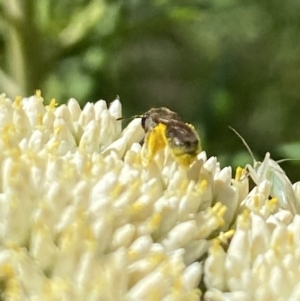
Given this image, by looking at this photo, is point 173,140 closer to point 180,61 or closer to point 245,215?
point 245,215

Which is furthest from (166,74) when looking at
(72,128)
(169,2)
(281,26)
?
(72,128)

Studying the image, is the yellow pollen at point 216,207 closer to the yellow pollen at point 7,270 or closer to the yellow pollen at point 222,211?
the yellow pollen at point 222,211

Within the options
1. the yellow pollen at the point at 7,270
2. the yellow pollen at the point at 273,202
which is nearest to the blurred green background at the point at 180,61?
the yellow pollen at the point at 273,202

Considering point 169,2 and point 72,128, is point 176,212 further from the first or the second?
point 169,2

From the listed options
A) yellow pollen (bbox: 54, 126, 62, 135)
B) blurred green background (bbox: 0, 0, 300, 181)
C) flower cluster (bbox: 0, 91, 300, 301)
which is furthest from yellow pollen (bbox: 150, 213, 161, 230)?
blurred green background (bbox: 0, 0, 300, 181)

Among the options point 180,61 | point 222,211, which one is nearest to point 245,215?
point 222,211

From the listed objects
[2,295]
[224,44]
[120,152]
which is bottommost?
[2,295]

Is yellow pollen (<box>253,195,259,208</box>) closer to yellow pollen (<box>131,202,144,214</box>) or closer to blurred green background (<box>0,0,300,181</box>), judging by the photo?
yellow pollen (<box>131,202,144,214</box>)
